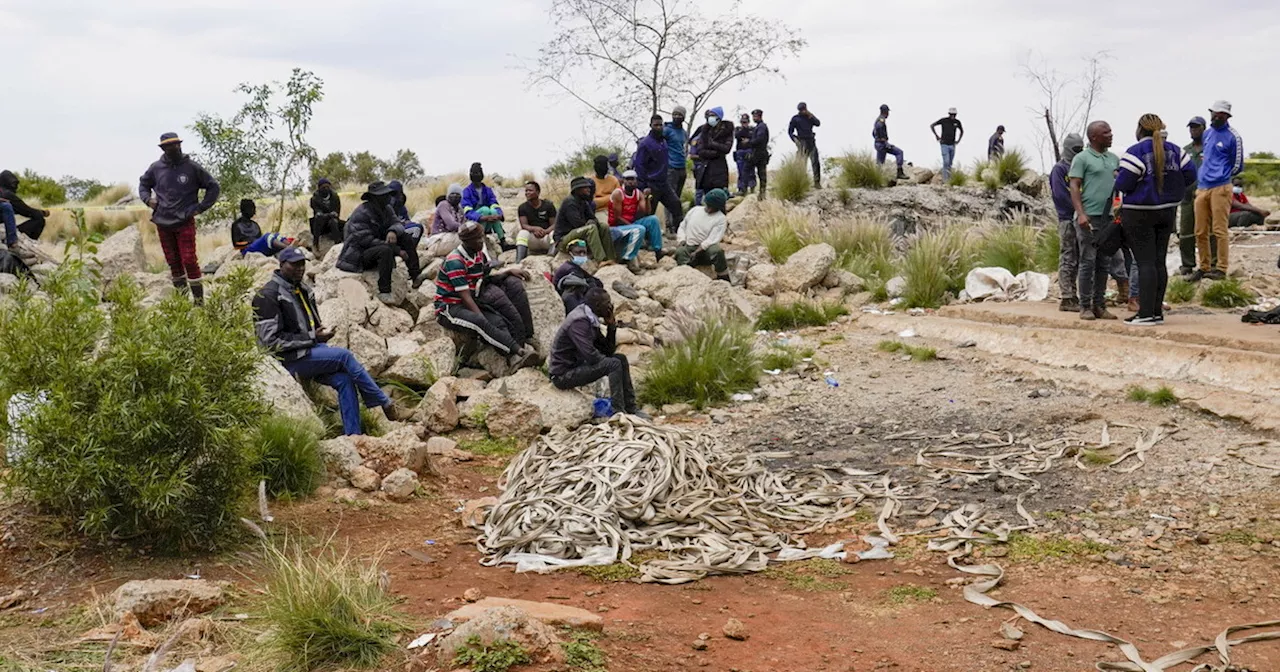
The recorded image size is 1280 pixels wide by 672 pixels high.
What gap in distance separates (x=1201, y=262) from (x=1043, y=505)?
704cm

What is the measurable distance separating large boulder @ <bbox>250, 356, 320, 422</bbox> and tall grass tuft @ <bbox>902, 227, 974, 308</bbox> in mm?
7781

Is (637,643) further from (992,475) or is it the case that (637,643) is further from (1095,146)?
(1095,146)

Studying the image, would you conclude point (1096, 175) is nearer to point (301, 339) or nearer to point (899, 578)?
point (899, 578)

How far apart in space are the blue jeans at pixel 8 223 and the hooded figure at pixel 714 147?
28.8 feet

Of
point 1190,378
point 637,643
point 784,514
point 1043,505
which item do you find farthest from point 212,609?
point 1190,378

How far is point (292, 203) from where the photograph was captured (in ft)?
78.1

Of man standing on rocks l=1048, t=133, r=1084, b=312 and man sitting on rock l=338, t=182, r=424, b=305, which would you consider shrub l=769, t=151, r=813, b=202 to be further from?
man standing on rocks l=1048, t=133, r=1084, b=312

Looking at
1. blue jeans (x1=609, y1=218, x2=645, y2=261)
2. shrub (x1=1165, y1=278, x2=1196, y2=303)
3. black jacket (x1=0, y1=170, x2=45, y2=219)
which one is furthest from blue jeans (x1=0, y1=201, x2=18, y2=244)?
shrub (x1=1165, y1=278, x2=1196, y2=303)

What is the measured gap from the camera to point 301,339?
27.9 feet

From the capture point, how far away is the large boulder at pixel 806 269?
1495 cm

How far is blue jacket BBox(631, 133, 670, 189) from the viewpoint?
1531 cm

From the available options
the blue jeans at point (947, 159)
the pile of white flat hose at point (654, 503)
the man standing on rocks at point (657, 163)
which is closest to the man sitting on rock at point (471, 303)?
the pile of white flat hose at point (654, 503)

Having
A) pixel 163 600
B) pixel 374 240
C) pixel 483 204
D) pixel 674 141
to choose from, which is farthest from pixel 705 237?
pixel 163 600

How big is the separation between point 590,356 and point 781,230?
810 centimetres
